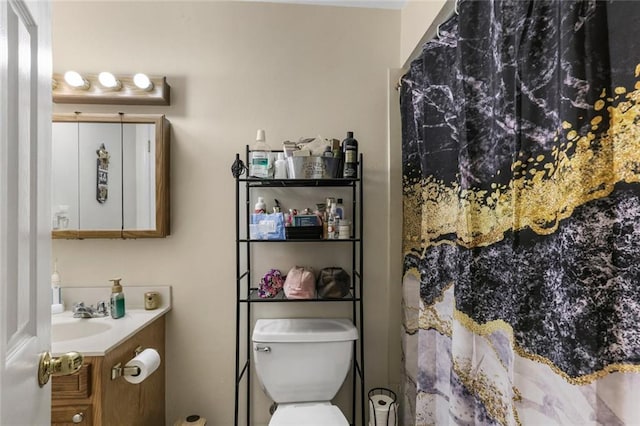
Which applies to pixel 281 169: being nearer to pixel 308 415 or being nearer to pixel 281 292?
pixel 281 292

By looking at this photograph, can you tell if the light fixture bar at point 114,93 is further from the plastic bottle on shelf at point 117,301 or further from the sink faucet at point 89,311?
the sink faucet at point 89,311

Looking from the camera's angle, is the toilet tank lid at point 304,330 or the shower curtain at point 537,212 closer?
the shower curtain at point 537,212

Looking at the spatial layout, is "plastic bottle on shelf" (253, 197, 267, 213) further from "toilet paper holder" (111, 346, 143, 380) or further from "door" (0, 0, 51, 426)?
"door" (0, 0, 51, 426)

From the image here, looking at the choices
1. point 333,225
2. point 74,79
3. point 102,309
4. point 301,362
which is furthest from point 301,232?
point 74,79

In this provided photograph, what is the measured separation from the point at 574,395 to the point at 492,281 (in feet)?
1.06

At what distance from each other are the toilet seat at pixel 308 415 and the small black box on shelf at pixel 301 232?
0.76 m

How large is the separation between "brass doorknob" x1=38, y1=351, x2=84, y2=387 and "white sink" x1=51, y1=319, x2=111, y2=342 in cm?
95

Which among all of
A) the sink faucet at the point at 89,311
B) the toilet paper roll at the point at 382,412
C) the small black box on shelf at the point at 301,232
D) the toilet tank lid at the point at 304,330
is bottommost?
the toilet paper roll at the point at 382,412

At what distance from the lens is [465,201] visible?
1036mm

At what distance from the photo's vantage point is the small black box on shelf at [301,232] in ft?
5.31

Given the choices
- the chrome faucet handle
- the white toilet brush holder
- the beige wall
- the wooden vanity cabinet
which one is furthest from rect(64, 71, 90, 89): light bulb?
the white toilet brush holder

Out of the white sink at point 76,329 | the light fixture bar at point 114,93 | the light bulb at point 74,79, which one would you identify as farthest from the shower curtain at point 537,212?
the light bulb at point 74,79

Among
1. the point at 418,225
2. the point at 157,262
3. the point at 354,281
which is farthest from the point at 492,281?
the point at 157,262

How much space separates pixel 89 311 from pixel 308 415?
1.12 m
